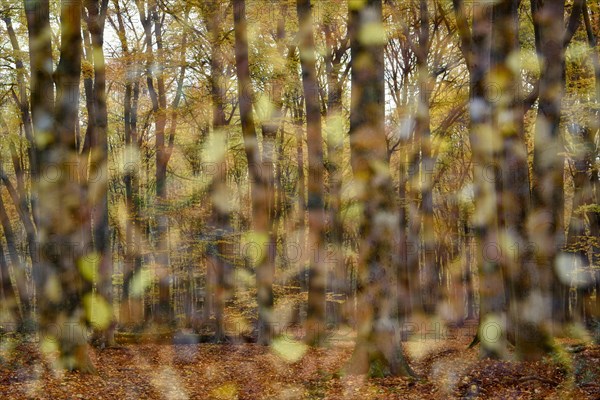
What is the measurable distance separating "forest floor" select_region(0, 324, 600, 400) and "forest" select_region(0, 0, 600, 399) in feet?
0.23

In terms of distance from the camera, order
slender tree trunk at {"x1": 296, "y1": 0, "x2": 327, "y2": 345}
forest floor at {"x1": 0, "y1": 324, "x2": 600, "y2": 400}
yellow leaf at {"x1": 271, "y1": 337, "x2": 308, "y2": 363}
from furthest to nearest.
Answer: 1. slender tree trunk at {"x1": 296, "y1": 0, "x2": 327, "y2": 345}
2. yellow leaf at {"x1": 271, "y1": 337, "x2": 308, "y2": 363}
3. forest floor at {"x1": 0, "y1": 324, "x2": 600, "y2": 400}

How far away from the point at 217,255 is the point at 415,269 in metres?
8.63

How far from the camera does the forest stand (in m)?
10.5

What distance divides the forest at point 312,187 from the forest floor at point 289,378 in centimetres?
7

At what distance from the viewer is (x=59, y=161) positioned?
1056 cm

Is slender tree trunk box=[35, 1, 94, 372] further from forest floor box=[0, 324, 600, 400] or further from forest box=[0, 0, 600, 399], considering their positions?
forest floor box=[0, 324, 600, 400]

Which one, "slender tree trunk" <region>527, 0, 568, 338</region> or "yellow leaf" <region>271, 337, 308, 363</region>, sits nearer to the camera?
"slender tree trunk" <region>527, 0, 568, 338</region>

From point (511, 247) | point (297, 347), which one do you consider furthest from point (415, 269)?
point (511, 247)

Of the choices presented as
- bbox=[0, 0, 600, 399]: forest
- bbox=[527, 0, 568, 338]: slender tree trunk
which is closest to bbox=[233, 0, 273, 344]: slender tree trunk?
bbox=[0, 0, 600, 399]: forest

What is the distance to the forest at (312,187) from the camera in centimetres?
1046

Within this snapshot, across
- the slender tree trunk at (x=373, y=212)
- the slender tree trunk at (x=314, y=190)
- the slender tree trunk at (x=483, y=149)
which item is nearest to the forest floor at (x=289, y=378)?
the slender tree trunk at (x=373, y=212)

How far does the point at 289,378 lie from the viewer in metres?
12.3

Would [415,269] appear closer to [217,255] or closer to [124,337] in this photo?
[217,255]

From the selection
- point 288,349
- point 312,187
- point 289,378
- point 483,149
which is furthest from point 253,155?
point 289,378
